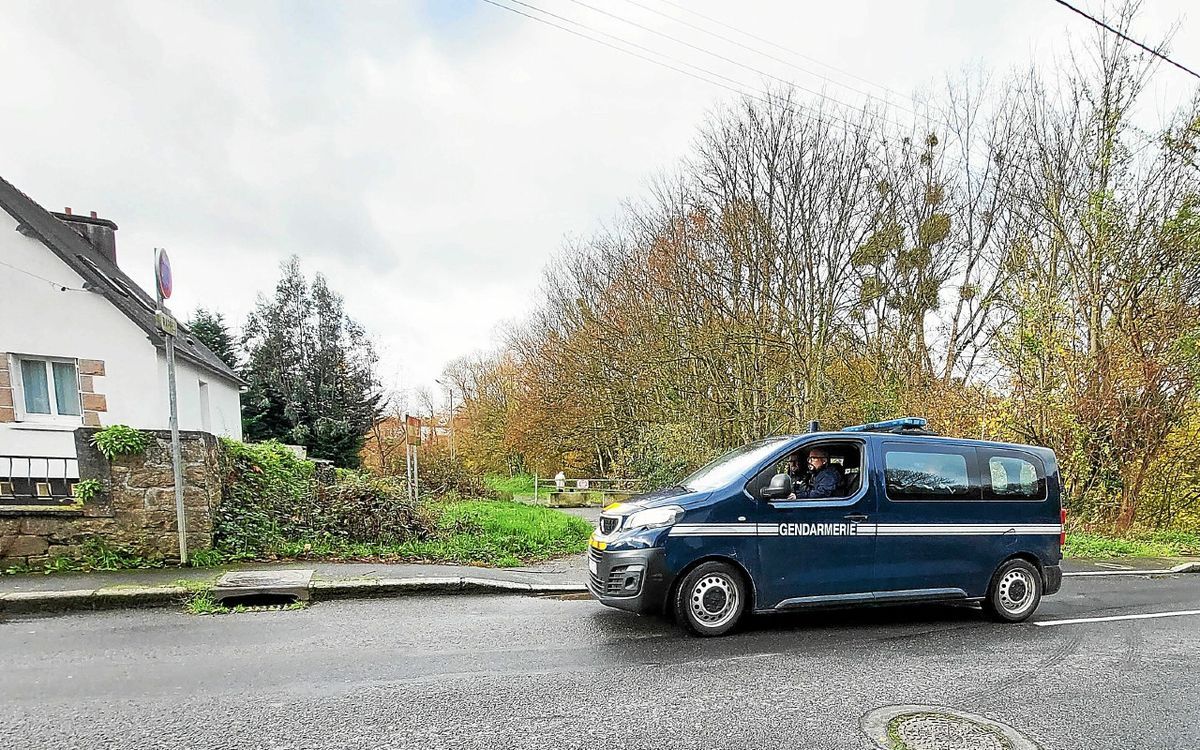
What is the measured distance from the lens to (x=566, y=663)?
444 centimetres

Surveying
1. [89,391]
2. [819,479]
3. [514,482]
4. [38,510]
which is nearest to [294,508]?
[38,510]

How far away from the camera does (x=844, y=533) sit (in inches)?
215

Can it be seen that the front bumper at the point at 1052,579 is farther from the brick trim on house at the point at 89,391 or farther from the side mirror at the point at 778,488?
the brick trim on house at the point at 89,391

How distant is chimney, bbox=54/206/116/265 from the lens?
15.9 m

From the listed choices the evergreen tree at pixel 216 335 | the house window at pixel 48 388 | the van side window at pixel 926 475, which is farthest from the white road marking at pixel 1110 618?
the evergreen tree at pixel 216 335

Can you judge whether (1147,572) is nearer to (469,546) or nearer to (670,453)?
(469,546)

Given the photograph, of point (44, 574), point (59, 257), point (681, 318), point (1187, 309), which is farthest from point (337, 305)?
point (1187, 309)

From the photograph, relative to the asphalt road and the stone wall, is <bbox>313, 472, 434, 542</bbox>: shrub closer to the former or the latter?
the stone wall

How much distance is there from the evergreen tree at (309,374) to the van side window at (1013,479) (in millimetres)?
23076

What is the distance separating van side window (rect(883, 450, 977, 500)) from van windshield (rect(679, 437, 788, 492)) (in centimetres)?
108

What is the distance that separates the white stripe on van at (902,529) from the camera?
16.9ft

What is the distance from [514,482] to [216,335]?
16428 millimetres

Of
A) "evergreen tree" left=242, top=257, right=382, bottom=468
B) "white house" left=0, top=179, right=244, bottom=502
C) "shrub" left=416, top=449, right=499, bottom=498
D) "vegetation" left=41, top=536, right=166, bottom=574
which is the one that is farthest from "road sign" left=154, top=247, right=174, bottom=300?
"evergreen tree" left=242, top=257, right=382, bottom=468

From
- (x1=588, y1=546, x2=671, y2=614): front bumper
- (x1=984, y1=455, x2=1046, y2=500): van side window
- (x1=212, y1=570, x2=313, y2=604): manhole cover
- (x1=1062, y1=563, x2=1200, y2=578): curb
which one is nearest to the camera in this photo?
(x1=588, y1=546, x2=671, y2=614): front bumper
